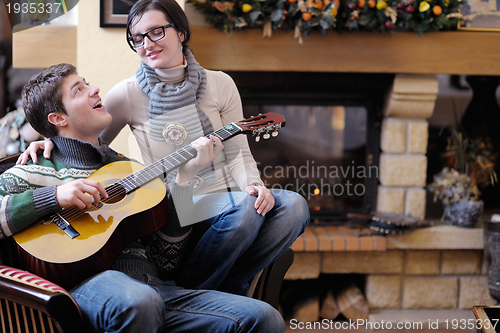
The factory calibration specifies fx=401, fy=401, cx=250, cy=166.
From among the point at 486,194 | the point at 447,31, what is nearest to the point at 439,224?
the point at 486,194

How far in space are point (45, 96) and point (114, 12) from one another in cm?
79

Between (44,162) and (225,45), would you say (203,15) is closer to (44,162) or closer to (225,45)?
(225,45)

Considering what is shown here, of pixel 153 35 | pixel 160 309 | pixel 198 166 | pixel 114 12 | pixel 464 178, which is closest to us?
pixel 160 309

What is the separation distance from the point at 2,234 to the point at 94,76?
103cm

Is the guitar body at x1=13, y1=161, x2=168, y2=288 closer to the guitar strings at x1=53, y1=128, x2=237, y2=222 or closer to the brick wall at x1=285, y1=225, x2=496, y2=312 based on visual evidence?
the guitar strings at x1=53, y1=128, x2=237, y2=222

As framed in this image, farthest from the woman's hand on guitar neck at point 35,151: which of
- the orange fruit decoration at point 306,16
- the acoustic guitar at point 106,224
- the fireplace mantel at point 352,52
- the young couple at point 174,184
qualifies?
the orange fruit decoration at point 306,16

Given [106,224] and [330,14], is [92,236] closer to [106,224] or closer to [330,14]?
[106,224]

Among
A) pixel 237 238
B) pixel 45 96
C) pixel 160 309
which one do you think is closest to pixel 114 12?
pixel 45 96

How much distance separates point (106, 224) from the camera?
3.10 ft

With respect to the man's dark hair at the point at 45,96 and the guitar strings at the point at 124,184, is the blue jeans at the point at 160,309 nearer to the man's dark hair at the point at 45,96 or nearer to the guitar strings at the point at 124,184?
the guitar strings at the point at 124,184

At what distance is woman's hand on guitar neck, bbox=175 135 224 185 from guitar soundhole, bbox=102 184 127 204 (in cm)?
15

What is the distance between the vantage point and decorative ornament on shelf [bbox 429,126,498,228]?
2.20 meters

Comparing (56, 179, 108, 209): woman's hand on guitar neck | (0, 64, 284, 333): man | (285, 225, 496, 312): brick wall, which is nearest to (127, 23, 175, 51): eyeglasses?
(0, 64, 284, 333): man

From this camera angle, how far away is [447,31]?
204 centimetres
